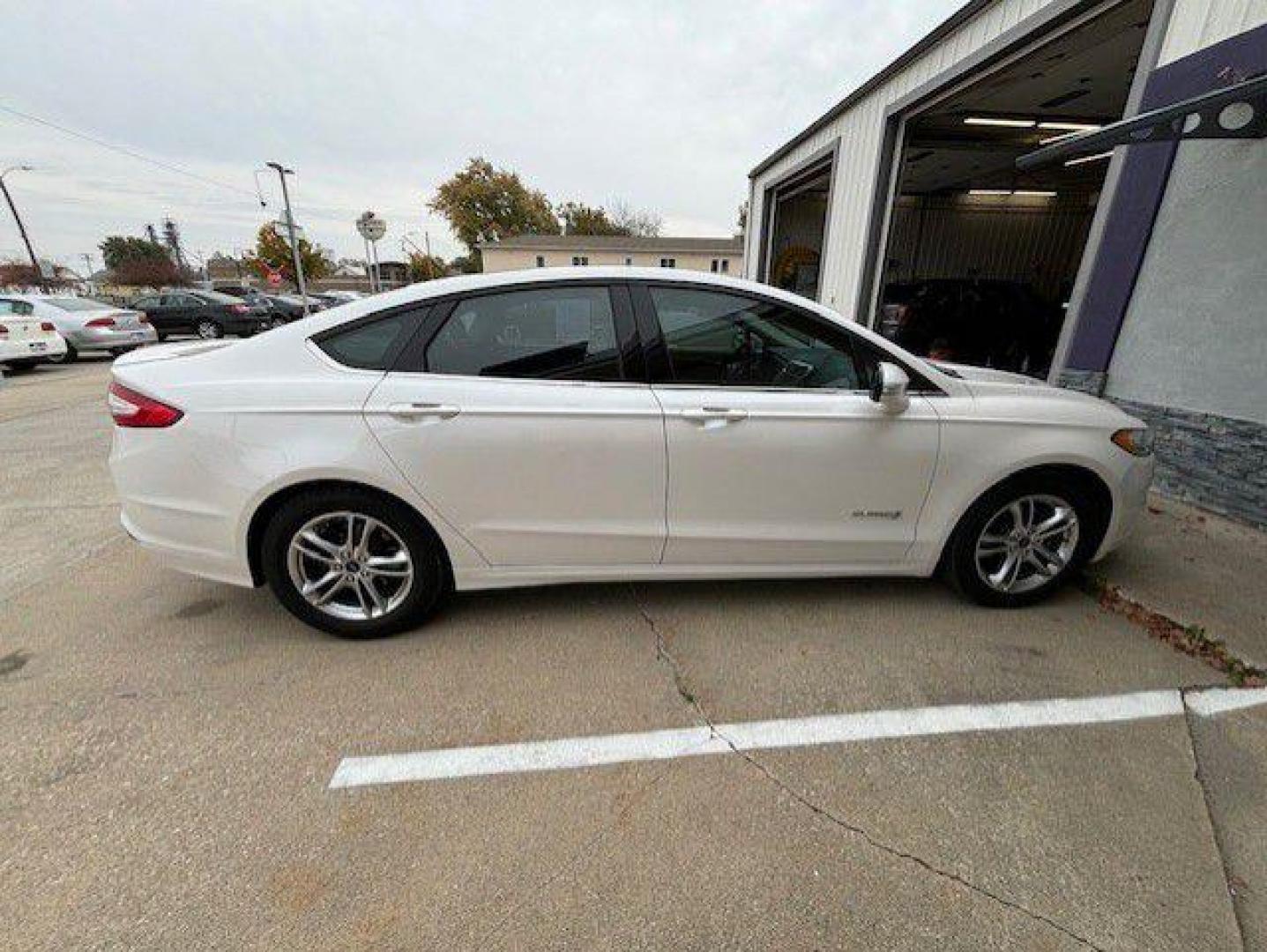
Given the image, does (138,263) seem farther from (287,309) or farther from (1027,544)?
(1027,544)

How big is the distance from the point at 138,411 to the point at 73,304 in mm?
15121

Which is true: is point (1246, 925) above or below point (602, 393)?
below

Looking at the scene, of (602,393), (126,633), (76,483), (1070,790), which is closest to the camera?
(1070,790)

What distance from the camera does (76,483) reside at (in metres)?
4.77

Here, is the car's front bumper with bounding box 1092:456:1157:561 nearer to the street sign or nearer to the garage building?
the garage building

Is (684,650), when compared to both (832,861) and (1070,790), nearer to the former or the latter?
(832,861)

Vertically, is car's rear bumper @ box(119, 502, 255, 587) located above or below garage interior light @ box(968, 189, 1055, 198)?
below

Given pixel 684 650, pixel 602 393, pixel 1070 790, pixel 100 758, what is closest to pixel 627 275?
pixel 602 393

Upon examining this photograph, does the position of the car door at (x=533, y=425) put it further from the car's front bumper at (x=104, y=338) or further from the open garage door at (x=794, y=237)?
the car's front bumper at (x=104, y=338)

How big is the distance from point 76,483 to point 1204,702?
7.32 m

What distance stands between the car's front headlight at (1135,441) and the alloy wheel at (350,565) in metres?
3.37

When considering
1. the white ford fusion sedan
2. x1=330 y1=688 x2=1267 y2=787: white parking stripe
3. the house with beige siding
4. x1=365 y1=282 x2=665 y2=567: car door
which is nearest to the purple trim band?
the white ford fusion sedan

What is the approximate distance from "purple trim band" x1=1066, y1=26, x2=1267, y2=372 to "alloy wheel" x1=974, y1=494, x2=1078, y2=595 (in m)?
2.67

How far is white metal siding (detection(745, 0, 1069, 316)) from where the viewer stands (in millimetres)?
5359
